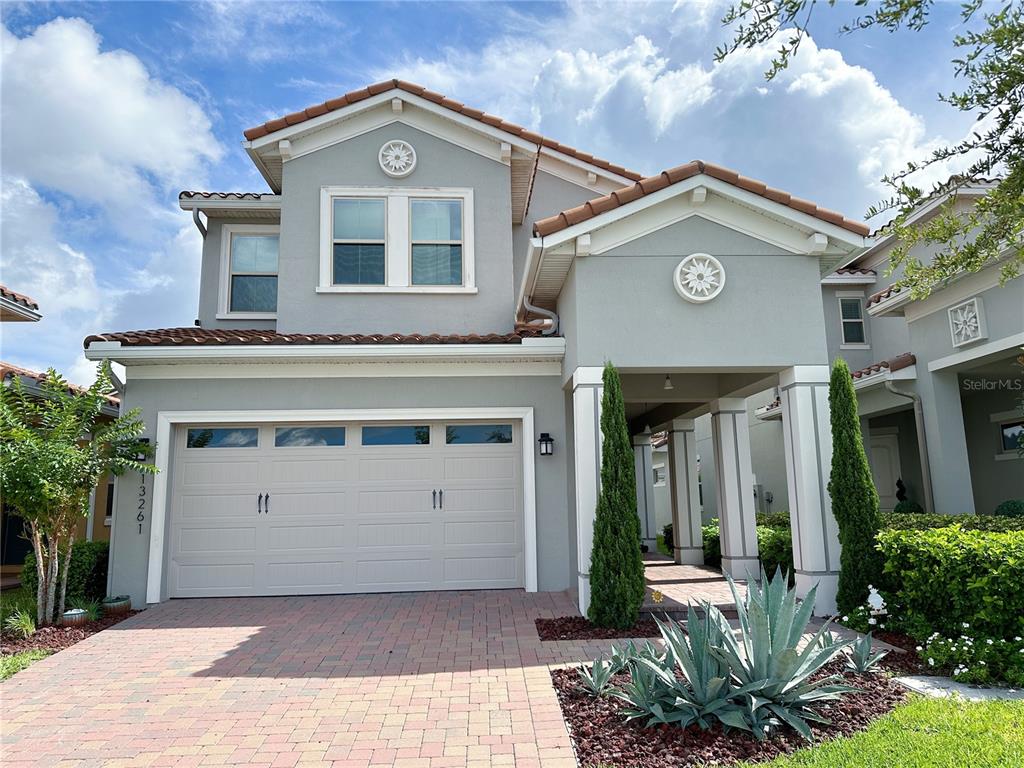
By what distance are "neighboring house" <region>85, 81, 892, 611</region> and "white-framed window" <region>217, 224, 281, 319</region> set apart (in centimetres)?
4

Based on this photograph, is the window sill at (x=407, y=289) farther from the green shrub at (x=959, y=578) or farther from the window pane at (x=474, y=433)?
the green shrub at (x=959, y=578)

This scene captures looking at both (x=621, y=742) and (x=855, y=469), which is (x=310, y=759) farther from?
(x=855, y=469)

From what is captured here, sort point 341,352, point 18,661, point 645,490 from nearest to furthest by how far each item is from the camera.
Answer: point 18,661, point 341,352, point 645,490

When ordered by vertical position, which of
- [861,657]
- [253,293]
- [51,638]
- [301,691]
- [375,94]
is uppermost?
[375,94]

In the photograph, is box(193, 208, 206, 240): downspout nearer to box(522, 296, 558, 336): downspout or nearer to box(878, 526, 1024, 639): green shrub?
box(522, 296, 558, 336): downspout

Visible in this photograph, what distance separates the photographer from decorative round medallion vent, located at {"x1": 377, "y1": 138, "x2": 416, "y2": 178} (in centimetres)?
1167

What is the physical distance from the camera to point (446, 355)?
9766mm

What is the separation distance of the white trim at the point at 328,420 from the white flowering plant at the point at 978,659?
5.03 meters

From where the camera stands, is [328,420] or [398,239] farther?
[398,239]

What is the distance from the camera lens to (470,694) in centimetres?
558

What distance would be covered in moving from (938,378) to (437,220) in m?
8.71

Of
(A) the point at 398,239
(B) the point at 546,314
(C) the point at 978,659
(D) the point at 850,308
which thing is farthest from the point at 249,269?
(D) the point at 850,308

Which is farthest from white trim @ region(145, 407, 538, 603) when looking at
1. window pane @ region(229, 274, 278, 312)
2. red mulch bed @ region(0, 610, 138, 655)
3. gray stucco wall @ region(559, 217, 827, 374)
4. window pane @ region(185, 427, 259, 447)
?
window pane @ region(229, 274, 278, 312)

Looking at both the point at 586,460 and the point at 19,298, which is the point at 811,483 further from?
the point at 19,298
